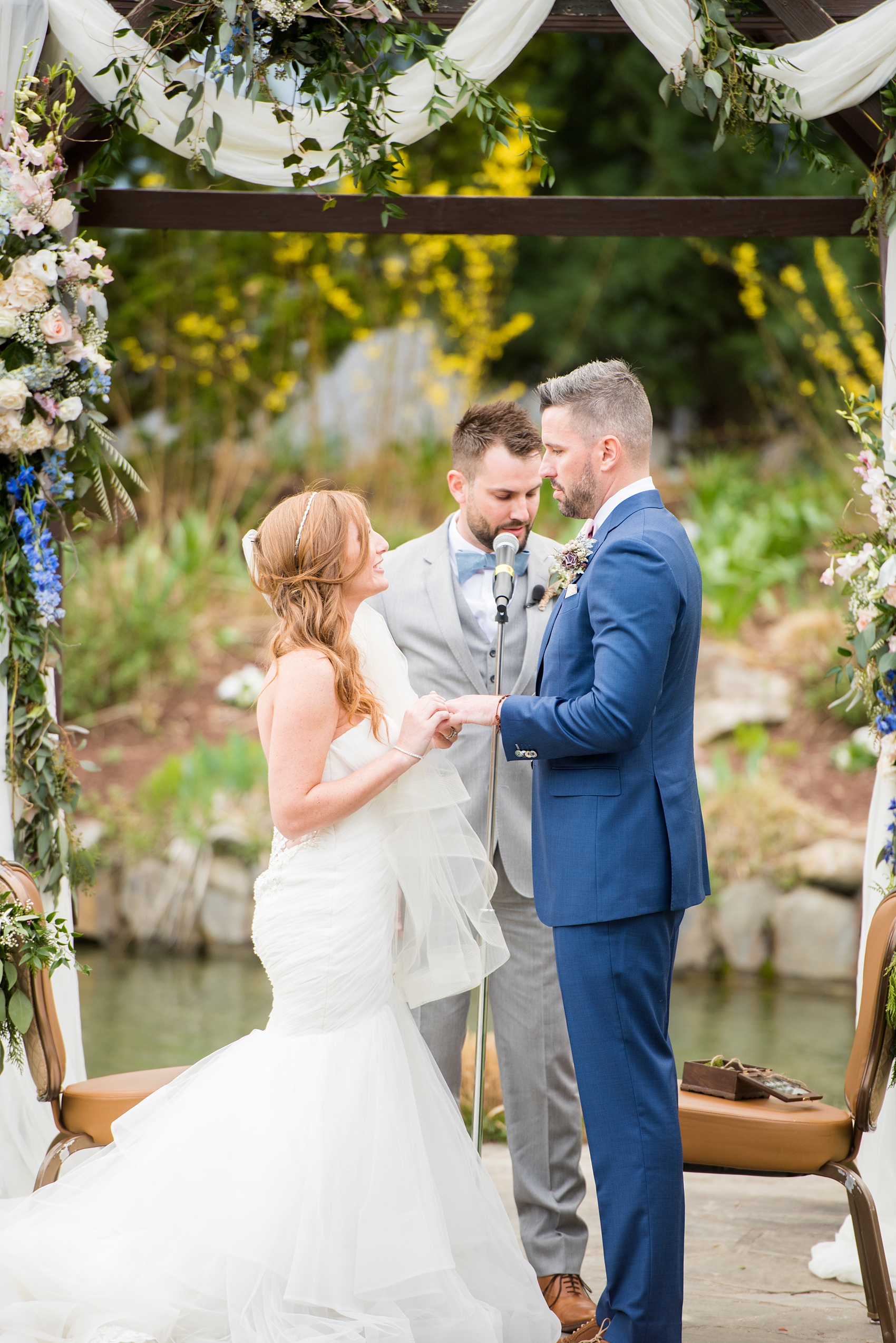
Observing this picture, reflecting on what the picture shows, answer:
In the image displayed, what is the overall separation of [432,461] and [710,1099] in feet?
22.3

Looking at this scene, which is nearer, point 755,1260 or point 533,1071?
point 533,1071

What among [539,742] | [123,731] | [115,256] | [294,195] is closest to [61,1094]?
[539,742]

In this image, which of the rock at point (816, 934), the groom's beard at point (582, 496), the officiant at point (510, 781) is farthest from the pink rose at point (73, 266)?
the rock at point (816, 934)

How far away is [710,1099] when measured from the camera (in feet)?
9.29

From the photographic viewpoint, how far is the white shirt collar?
Answer: 2535 millimetres

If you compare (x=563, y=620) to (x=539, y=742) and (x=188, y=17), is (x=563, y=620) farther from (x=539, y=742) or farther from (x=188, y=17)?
(x=188, y=17)

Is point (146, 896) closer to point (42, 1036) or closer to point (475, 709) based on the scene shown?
point (42, 1036)

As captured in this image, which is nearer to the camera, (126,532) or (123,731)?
(123,731)

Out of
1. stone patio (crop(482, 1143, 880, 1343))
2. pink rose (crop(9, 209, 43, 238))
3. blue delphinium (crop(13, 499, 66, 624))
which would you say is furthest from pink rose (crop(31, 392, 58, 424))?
stone patio (crop(482, 1143, 880, 1343))

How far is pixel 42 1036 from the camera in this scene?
2.82 metres

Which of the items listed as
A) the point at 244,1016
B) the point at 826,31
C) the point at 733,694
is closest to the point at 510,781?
the point at 826,31

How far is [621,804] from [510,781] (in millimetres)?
626

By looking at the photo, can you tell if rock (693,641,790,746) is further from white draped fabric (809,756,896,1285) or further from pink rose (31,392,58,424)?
pink rose (31,392,58,424)

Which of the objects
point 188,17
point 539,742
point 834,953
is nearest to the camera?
point 539,742
